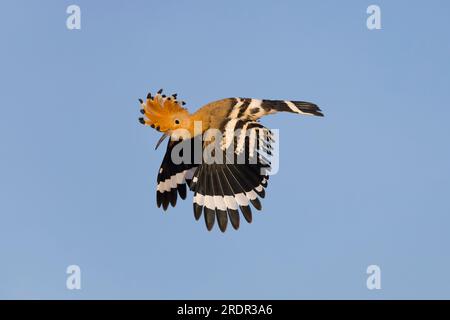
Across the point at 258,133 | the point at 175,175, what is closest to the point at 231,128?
the point at 258,133

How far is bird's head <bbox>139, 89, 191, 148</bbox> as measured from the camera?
5164mm

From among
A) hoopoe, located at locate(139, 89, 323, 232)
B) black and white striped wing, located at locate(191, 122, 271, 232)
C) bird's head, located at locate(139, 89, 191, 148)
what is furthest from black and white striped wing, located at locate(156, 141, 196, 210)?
Answer: black and white striped wing, located at locate(191, 122, 271, 232)

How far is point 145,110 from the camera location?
5219 mm

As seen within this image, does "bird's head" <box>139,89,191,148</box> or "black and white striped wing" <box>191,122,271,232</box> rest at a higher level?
"bird's head" <box>139,89,191,148</box>

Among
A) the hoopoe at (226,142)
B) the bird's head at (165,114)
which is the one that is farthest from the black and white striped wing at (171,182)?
the bird's head at (165,114)

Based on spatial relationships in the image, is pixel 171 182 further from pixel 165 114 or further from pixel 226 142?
pixel 226 142

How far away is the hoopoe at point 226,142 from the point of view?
487cm

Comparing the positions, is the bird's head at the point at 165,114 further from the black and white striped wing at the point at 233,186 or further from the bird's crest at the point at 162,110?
the black and white striped wing at the point at 233,186

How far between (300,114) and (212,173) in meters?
0.83

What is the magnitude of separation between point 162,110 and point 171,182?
72cm

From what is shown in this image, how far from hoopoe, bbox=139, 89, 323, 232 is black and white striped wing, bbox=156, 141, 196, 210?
0.29 meters

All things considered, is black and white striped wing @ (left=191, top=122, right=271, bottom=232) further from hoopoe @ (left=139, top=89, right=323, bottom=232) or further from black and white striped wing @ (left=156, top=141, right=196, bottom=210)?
black and white striped wing @ (left=156, top=141, right=196, bottom=210)

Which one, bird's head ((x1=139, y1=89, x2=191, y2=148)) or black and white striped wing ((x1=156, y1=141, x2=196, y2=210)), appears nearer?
bird's head ((x1=139, y1=89, x2=191, y2=148))

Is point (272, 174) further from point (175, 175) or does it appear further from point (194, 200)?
point (175, 175)
